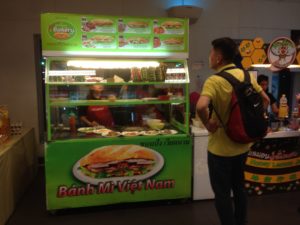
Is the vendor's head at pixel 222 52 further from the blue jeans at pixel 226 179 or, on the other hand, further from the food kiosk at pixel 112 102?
the food kiosk at pixel 112 102

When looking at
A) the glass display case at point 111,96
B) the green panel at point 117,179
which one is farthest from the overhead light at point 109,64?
the green panel at point 117,179

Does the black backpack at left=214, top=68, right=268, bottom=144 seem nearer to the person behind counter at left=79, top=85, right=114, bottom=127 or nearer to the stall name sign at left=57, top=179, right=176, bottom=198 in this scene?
the stall name sign at left=57, top=179, right=176, bottom=198

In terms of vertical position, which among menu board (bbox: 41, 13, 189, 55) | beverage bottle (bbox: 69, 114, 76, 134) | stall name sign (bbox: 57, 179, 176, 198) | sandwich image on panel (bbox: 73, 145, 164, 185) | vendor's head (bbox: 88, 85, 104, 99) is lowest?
stall name sign (bbox: 57, 179, 176, 198)

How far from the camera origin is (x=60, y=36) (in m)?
3.06

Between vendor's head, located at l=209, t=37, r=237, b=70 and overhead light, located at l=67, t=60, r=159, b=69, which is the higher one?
vendor's head, located at l=209, t=37, r=237, b=70

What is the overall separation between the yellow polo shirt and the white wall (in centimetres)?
315

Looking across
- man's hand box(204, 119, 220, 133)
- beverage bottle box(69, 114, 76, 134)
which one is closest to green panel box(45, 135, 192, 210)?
beverage bottle box(69, 114, 76, 134)

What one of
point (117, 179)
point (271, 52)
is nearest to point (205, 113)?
point (117, 179)

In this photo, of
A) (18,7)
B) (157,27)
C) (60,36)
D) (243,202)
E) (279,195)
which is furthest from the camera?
(18,7)

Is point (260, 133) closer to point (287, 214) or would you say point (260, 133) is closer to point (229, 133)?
point (229, 133)

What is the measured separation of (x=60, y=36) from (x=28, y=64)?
190 cm

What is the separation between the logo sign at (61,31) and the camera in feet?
9.98

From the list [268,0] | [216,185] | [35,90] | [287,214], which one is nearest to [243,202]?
[216,185]

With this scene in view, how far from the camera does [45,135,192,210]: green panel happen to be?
10.2 ft
